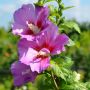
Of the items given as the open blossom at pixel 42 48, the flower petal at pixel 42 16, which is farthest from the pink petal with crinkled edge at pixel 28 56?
the flower petal at pixel 42 16

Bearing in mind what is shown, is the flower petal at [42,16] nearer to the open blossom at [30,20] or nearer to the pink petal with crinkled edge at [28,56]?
the open blossom at [30,20]

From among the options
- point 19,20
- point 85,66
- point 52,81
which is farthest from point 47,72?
point 85,66

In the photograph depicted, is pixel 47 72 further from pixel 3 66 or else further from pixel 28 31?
pixel 3 66

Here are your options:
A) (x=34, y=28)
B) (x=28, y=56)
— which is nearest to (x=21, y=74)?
(x=28, y=56)

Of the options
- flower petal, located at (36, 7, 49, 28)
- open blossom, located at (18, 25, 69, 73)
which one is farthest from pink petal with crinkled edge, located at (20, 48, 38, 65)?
flower petal, located at (36, 7, 49, 28)

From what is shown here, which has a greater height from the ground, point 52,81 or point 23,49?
point 23,49

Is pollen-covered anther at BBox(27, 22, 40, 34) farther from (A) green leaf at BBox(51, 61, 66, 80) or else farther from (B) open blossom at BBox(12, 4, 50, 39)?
Result: (A) green leaf at BBox(51, 61, 66, 80)

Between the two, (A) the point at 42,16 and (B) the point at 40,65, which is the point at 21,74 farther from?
(A) the point at 42,16
